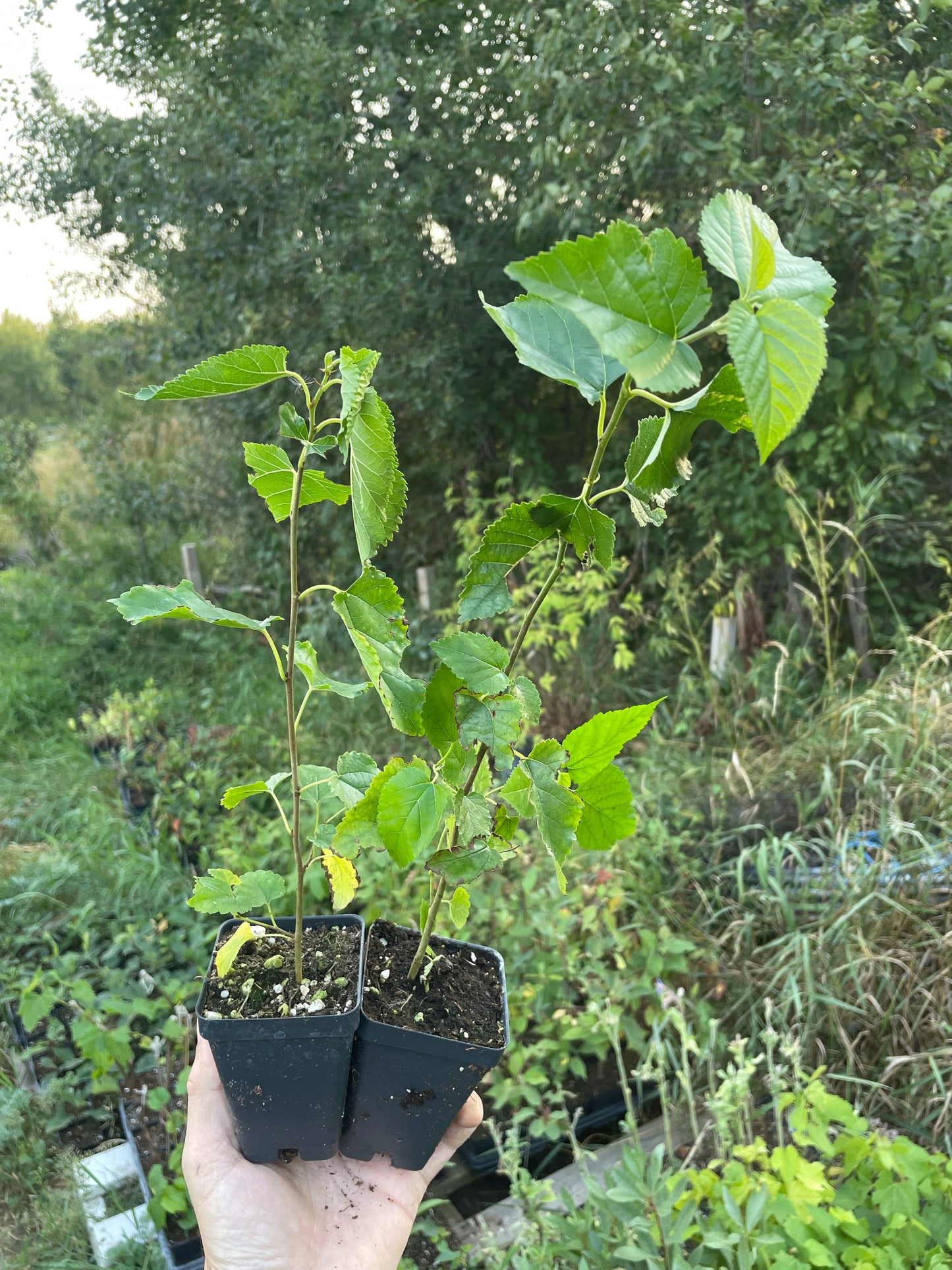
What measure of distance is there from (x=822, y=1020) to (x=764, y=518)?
1977 millimetres

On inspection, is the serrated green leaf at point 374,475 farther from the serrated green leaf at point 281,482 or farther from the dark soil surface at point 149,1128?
the dark soil surface at point 149,1128

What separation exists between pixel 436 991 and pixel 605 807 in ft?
1.14

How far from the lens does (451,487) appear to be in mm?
4074

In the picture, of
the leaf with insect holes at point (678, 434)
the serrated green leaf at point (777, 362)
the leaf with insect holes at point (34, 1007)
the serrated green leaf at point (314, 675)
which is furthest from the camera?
the leaf with insect holes at point (34, 1007)

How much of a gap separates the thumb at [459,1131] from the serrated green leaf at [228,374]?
31.8 inches

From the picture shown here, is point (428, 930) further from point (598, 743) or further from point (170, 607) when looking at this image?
point (170, 607)

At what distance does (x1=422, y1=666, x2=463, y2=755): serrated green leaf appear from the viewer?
713 millimetres

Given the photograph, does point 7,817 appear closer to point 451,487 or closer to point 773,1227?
point 451,487

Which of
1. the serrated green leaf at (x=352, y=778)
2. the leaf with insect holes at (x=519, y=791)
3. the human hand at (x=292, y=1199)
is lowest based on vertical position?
the human hand at (x=292, y=1199)

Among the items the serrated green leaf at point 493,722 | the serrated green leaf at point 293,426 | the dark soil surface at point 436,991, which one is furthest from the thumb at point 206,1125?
the serrated green leaf at point 293,426

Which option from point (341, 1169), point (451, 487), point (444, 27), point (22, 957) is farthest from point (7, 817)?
point (444, 27)

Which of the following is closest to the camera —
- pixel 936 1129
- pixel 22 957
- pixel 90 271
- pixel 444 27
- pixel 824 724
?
pixel 936 1129

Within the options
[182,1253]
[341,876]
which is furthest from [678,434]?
[182,1253]

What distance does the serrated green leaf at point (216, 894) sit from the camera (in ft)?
2.79
